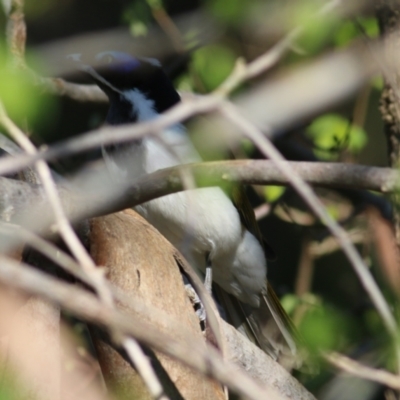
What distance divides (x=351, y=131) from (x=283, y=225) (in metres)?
1.06

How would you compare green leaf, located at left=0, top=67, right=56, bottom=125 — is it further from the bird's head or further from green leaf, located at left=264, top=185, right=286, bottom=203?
green leaf, located at left=264, top=185, right=286, bottom=203

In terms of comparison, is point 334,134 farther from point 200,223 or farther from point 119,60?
point 119,60

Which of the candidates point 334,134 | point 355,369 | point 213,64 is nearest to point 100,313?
point 355,369

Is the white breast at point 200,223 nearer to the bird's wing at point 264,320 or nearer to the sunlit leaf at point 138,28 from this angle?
the bird's wing at point 264,320

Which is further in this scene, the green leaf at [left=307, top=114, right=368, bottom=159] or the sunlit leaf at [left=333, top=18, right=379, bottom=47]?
the green leaf at [left=307, top=114, right=368, bottom=159]

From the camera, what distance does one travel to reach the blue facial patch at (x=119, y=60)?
3820mm

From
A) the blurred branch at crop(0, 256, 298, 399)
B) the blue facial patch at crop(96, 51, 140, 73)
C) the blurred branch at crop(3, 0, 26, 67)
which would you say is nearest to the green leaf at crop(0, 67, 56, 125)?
the blurred branch at crop(0, 256, 298, 399)

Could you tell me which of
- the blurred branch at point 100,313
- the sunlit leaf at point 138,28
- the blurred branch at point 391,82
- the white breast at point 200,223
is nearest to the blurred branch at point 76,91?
the sunlit leaf at point 138,28

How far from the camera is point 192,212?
370 cm

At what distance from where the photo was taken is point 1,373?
1.86 m

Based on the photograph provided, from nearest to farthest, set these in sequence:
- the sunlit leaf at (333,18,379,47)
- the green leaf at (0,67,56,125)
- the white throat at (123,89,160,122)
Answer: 1. the green leaf at (0,67,56,125)
2. the white throat at (123,89,160,122)
3. the sunlit leaf at (333,18,379,47)

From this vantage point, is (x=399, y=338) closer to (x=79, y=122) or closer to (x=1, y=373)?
(x=1, y=373)

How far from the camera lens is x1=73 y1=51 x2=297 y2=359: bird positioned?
12.0 ft

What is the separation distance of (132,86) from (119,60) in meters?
0.16
